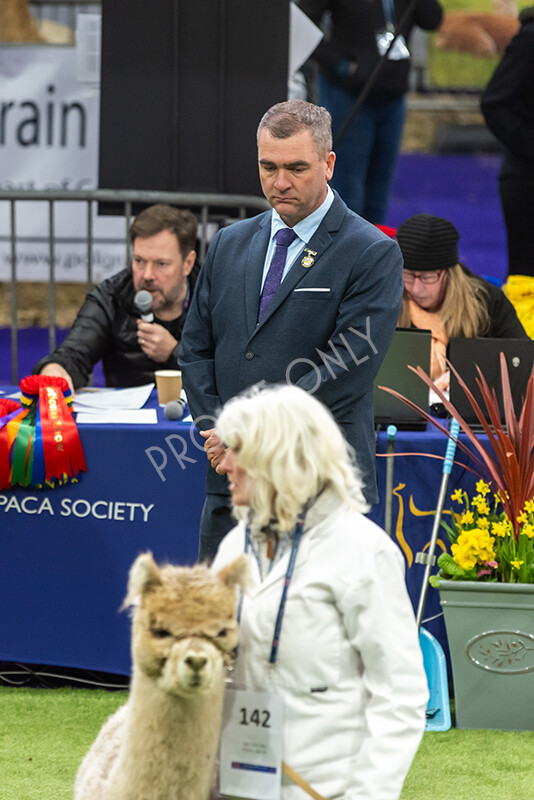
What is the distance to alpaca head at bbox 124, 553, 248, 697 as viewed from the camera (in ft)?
5.35

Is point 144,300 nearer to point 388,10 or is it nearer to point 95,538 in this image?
point 95,538

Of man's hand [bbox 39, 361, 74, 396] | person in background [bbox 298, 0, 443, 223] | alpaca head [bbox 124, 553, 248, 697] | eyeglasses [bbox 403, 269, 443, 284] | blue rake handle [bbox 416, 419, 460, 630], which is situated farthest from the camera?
person in background [bbox 298, 0, 443, 223]

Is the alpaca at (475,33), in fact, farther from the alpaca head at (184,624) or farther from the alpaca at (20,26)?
the alpaca head at (184,624)

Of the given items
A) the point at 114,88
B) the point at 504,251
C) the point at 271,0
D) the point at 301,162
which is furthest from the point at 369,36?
the point at 301,162

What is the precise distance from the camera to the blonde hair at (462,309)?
4188mm

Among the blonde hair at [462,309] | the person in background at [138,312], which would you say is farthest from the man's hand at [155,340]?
the blonde hair at [462,309]

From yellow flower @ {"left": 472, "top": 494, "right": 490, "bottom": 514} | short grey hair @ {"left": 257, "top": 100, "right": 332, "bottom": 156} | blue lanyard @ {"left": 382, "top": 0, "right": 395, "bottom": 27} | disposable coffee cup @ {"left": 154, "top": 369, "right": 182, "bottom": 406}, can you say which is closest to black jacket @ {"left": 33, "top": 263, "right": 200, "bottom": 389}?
disposable coffee cup @ {"left": 154, "top": 369, "right": 182, "bottom": 406}

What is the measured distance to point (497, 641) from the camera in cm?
331

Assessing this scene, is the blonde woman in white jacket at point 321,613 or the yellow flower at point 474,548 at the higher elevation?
the blonde woman in white jacket at point 321,613

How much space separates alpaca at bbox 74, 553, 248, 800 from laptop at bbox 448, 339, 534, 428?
190 cm

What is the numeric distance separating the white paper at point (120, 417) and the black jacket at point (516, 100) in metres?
2.66

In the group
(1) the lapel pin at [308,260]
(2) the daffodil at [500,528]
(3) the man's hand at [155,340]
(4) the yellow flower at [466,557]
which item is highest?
(1) the lapel pin at [308,260]

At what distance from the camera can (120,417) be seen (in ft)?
11.5

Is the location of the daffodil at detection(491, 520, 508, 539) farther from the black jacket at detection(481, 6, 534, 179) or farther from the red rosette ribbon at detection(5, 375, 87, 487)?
the black jacket at detection(481, 6, 534, 179)
